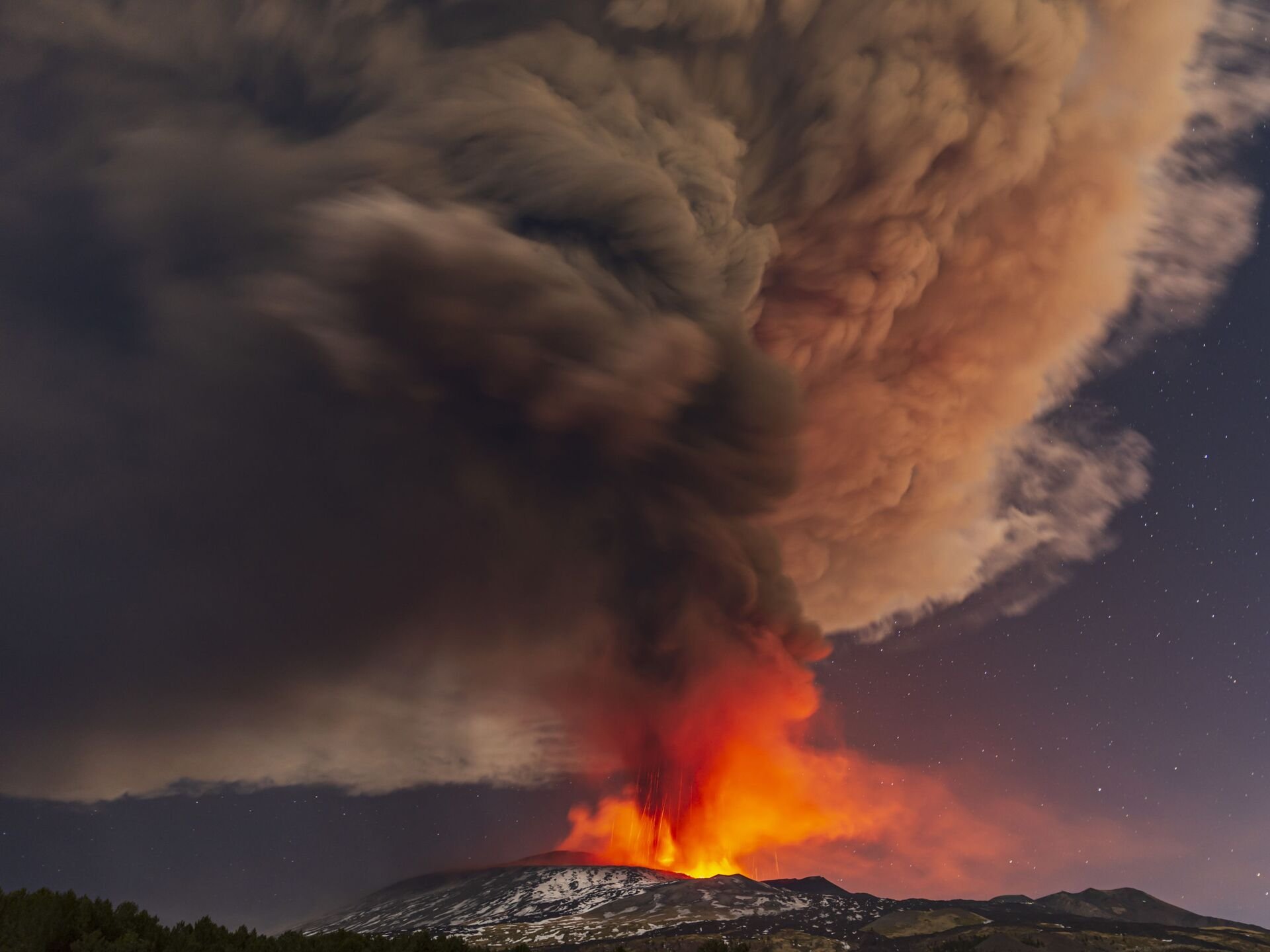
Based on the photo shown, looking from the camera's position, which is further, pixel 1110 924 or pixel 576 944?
pixel 1110 924

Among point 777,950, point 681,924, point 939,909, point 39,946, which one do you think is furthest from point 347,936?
point 939,909

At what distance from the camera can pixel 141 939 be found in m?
47.8

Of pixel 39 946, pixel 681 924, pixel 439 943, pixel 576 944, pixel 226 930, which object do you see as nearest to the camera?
pixel 39 946

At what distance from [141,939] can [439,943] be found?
58.6ft

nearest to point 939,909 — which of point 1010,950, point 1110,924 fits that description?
point 1110,924

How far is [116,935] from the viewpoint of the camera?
5003 cm

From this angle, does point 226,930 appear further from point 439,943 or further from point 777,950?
point 777,950

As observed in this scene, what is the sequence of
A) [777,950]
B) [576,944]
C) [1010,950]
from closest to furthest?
[1010,950]
[777,950]
[576,944]

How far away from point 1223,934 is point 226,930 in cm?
21989

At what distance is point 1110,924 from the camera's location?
633 ft

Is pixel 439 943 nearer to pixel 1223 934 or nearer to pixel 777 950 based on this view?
pixel 777 950

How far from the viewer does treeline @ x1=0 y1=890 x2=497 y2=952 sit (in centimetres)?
4562

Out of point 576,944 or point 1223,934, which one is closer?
point 576,944

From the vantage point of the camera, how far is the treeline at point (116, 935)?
4562 centimetres
